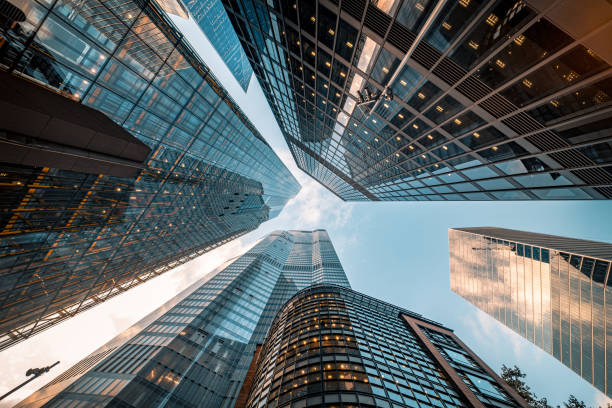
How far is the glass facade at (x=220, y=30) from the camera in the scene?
59.6 metres

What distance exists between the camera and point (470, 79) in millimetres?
11242

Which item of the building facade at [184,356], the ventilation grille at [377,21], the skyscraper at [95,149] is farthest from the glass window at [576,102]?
the building facade at [184,356]

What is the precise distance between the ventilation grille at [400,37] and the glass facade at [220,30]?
2605 inches

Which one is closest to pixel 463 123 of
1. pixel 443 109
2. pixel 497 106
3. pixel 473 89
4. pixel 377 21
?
pixel 443 109

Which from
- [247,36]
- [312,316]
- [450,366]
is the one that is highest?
[247,36]

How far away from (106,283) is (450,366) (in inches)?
1995

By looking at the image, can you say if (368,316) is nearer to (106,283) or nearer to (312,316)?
(312,316)

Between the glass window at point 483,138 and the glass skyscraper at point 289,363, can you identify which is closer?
the glass window at point 483,138

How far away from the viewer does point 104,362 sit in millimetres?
28344

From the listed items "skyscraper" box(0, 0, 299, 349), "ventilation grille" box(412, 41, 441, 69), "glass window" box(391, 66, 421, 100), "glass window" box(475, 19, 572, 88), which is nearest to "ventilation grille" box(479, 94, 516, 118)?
"glass window" box(475, 19, 572, 88)

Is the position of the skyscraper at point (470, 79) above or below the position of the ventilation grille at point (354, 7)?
below

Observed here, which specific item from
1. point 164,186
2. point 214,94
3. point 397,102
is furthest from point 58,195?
point 397,102

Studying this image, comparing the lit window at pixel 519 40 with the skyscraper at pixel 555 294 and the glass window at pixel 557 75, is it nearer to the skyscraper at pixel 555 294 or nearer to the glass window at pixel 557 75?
the glass window at pixel 557 75

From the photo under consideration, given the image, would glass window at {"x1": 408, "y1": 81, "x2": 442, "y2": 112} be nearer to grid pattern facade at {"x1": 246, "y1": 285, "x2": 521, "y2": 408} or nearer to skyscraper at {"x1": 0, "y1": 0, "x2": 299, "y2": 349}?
skyscraper at {"x1": 0, "y1": 0, "x2": 299, "y2": 349}
